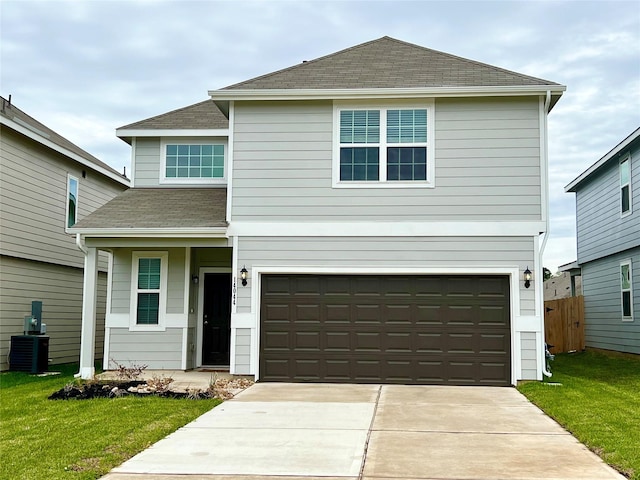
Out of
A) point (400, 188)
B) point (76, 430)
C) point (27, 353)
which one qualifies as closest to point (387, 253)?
point (400, 188)

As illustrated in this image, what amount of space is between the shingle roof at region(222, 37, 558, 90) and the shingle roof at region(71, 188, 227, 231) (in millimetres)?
2354

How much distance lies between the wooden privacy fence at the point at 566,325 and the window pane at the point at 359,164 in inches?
437

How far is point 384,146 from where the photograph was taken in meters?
12.6

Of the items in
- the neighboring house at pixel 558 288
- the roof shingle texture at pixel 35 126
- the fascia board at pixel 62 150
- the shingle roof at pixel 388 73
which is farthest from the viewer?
the neighboring house at pixel 558 288

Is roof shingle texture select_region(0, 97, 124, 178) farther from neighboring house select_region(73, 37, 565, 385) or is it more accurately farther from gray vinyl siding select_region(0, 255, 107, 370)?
neighboring house select_region(73, 37, 565, 385)

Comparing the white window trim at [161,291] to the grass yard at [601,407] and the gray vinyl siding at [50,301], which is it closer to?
the gray vinyl siding at [50,301]

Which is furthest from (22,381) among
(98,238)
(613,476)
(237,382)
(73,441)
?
(613,476)

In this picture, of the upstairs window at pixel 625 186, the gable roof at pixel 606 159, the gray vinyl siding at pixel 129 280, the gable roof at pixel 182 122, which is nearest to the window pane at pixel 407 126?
the gable roof at pixel 182 122

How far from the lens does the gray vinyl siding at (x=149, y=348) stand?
45.7ft

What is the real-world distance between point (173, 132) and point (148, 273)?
116 inches

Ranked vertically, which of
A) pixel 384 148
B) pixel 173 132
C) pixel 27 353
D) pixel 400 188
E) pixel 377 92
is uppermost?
pixel 377 92

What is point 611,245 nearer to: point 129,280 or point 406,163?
point 406,163

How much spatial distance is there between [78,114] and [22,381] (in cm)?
1098

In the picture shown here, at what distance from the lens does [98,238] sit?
13047mm
